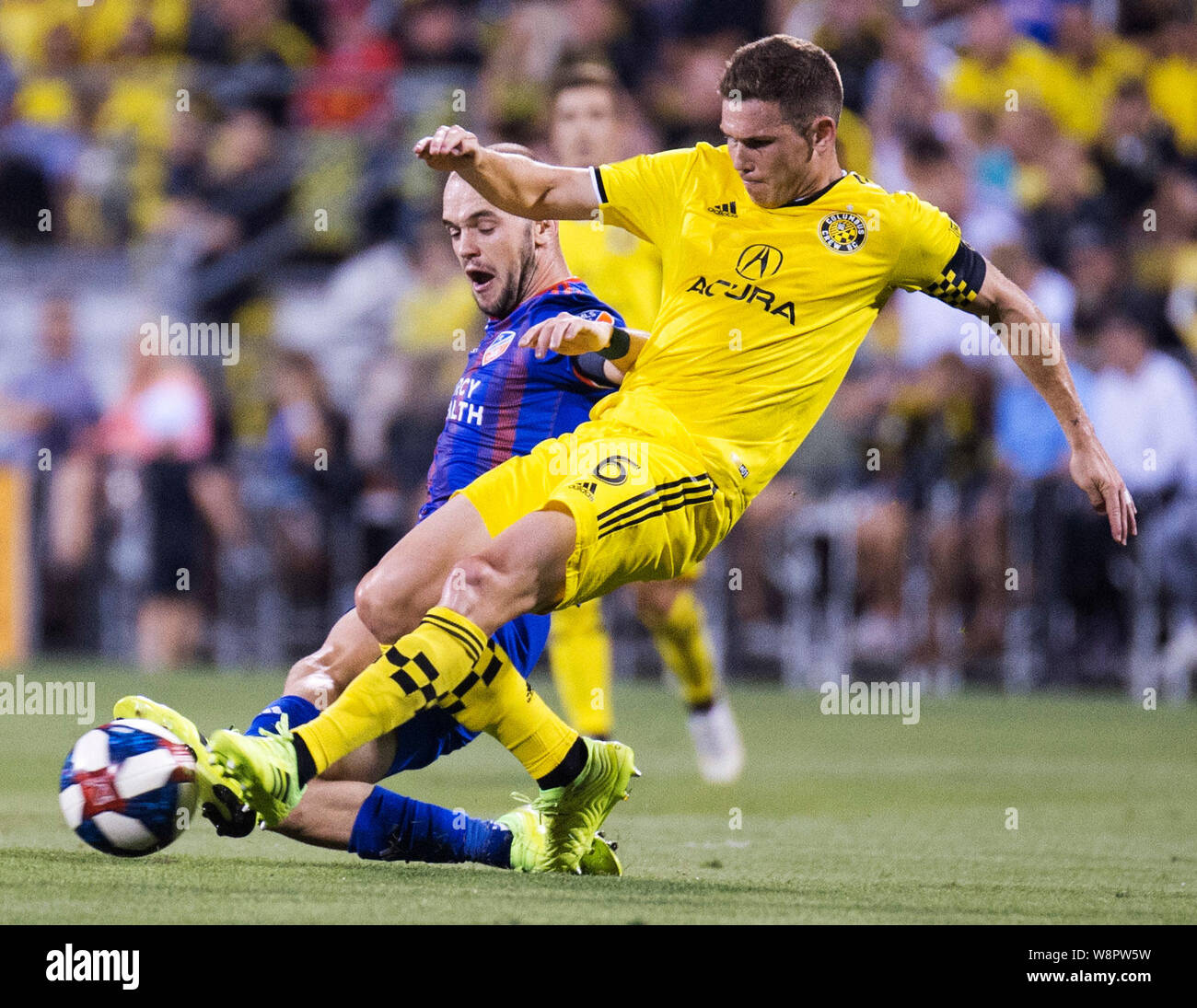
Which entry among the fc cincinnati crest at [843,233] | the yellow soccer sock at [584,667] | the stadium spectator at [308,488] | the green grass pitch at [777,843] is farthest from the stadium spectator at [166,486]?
the fc cincinnati crest at [843,233]

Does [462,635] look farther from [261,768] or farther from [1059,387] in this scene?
[1059,387]

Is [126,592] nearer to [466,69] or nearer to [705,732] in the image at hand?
[466,69]

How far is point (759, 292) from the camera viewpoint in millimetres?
5480

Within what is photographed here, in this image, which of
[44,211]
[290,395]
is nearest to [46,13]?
[44,211]

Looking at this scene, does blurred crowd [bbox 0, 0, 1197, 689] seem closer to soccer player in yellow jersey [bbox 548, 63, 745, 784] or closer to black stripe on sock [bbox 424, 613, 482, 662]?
soccer player in yellow jersey [bbox 548, 63, 745, 784]

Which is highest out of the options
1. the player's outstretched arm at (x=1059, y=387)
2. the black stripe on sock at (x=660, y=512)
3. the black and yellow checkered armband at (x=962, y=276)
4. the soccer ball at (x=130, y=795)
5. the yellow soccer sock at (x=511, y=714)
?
the black and yellow checkered armband at (x=962, y=276)

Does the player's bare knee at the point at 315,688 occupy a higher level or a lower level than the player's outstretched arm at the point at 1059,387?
lower

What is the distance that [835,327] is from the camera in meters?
5.55

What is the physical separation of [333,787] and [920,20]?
35.2 ft

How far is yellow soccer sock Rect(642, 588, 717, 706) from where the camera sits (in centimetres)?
857

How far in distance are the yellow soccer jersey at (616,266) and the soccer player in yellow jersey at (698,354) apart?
2.80m

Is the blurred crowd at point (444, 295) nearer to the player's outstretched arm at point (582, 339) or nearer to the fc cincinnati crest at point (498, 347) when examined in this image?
the fc cincinnati crest at point (498, 347)

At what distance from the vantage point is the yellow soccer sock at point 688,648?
337 inches

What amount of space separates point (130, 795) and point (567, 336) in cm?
169
